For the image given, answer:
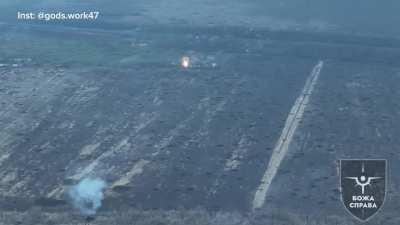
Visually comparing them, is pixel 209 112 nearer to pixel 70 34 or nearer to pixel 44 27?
pixel 70 34

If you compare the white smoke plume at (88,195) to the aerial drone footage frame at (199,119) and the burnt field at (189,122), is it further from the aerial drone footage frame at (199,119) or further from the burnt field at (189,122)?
the burnt field at (189,122)

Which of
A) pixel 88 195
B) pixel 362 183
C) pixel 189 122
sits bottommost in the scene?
pixel 88 195

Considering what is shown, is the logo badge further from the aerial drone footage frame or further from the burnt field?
the burnt field

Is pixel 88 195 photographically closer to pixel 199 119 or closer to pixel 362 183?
pixel 199 119

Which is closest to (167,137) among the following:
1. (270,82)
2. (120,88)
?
(120,88)

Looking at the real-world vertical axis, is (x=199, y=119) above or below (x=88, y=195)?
above

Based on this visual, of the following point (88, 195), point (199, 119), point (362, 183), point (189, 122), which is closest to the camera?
point (362, 183)

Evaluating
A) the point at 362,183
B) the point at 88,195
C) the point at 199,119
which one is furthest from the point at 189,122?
the point at 362,183

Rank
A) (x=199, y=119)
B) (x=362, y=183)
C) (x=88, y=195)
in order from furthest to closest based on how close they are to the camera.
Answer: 1. (x=199, y=119)
2. (x=88, y=195)
3. (x=362, y=183)
